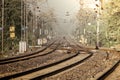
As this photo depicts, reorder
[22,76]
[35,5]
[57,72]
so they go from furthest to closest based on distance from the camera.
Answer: [35,5] < [57,72] < [22,76]

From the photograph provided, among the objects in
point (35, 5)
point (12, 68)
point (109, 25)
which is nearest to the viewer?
point (12, 68)

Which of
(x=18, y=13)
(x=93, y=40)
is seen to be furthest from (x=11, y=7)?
(x=93, y=40)

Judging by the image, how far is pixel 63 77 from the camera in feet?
48.6

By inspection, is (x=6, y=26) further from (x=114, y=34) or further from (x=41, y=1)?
Result: (x=41, y=1)

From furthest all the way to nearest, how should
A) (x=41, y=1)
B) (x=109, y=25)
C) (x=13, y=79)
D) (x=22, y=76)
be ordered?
(x=41, y=1), (x=109, y=25), (x=22, y=76), (x=13, y=79)

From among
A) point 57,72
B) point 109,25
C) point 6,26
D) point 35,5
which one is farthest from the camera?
point 35,5

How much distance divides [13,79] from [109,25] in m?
33.3

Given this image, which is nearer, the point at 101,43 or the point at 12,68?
the point at 12,68

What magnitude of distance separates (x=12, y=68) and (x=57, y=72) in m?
2.90

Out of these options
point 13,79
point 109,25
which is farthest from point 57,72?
point 109,25

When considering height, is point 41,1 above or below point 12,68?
above

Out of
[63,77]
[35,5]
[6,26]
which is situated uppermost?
[35,5]

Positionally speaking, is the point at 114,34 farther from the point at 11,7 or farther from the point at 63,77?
the point at 63,77

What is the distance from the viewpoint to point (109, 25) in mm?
45344
